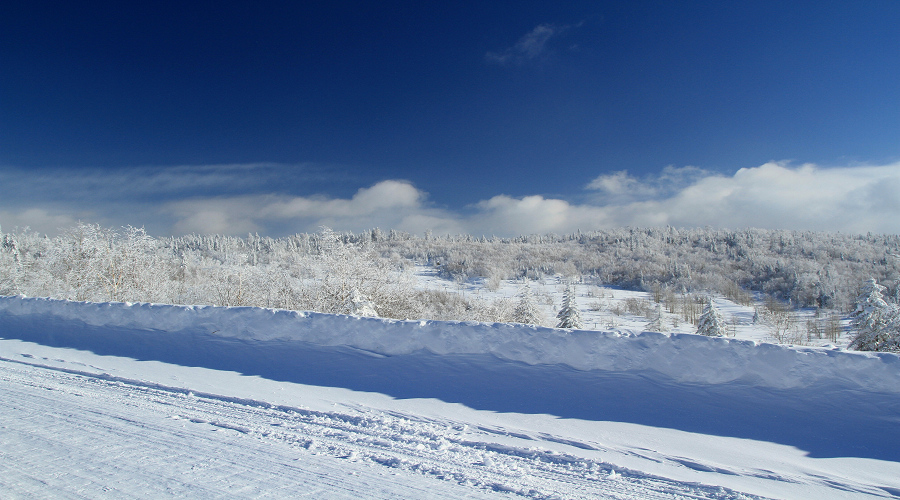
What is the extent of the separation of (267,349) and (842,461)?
7673 millimetres

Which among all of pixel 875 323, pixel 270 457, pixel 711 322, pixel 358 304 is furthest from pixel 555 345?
pixel 711 322

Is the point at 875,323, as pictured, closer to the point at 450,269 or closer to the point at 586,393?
the point at 586,393

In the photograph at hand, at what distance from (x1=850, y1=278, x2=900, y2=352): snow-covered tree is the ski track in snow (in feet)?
63.9

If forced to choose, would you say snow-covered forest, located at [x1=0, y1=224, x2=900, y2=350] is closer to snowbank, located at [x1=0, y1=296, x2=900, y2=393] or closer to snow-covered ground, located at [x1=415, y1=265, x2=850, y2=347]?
snow-covered ground, located at [x1=415, y1=265, x2=850, y2=347]

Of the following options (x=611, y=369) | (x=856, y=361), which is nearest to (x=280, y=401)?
(x=611, y=369)

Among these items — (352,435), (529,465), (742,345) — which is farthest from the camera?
(742,345)

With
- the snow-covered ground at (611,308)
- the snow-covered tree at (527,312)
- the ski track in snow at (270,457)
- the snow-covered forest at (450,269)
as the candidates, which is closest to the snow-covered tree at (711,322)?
the snow-covered forest at (450,269)

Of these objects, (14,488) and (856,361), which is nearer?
(14,488)

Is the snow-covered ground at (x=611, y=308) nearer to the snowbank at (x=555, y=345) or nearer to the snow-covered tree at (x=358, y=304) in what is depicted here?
the snow-covered tree at (x=358, y=304)

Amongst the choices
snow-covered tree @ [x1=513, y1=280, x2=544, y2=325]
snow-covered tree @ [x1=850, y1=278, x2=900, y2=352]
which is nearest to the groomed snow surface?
snow-covered tree @ [x1=850, y1=278, x2=900, y2=352]

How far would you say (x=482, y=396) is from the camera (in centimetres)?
523

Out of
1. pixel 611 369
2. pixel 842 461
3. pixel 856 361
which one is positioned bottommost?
pixel 842 461

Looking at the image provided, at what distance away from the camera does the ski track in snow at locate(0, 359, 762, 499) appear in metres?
2.96

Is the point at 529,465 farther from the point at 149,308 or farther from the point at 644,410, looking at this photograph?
the point at 149,308
